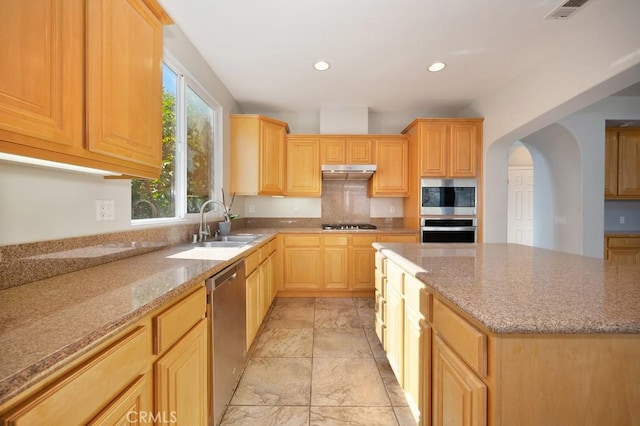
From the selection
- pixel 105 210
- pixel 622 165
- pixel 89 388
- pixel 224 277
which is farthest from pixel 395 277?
pixel 622 165

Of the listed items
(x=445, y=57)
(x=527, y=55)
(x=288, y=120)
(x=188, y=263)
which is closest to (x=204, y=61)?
(x=288, y=120)

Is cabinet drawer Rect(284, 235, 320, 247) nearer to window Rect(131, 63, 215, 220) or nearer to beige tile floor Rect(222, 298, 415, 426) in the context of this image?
beige tile floor Rect(222, 298, 415, 426)

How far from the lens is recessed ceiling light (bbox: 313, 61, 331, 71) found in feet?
8.70

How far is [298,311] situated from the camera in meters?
3.09

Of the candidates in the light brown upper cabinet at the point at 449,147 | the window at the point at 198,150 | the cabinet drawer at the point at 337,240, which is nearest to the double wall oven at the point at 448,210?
the light brown upper cabinet at the point at 449,147

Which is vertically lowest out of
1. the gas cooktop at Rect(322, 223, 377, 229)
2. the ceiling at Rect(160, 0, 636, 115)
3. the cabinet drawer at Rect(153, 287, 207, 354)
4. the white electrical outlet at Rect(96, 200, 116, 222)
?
the cabinet drawer at Rect(153, 287, 207, 354)

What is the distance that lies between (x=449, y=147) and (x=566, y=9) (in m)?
1.69

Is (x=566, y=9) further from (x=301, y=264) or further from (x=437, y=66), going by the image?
(x=301, y=264)

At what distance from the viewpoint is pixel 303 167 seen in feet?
12.4

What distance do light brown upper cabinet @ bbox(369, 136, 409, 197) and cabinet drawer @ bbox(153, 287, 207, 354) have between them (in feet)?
9.76

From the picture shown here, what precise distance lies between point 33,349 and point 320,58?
2.76 m

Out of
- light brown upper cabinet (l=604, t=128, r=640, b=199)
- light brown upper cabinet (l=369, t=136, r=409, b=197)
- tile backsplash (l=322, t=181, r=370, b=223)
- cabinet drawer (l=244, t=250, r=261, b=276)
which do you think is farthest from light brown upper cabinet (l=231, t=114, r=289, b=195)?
light brown upper cabinet (l=604, t=128, r=640, b=199)

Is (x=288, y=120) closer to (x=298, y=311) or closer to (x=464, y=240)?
(x=298, y=311)

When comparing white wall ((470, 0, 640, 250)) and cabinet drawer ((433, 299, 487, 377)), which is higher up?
white wall ((470, 0, 640, 250))
